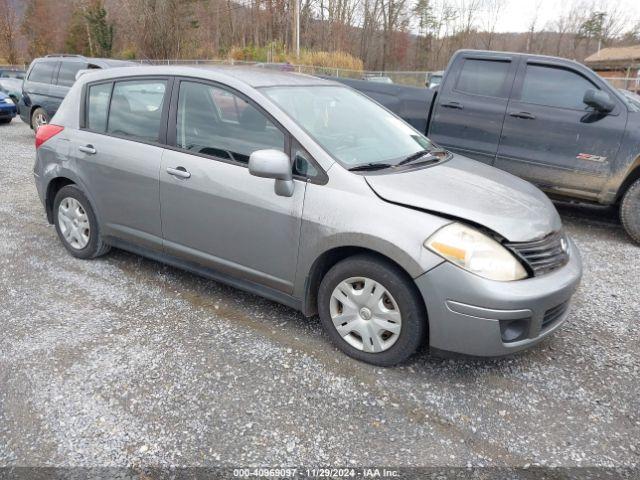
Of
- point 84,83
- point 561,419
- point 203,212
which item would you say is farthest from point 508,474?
point 84,83

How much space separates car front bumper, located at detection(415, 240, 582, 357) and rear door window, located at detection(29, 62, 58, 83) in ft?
37.3

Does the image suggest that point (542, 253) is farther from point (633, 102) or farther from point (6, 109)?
point (6, 109)

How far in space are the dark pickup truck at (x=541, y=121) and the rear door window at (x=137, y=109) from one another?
11.4ft

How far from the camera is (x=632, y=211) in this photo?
5203 mm

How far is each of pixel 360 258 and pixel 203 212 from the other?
1214 millimetres

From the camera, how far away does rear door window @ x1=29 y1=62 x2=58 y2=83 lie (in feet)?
36.2

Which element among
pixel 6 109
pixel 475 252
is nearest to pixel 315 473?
pixel 475 252

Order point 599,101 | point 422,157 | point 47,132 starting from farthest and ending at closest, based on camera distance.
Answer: point 599,101 → point 47,132 → point 422,157

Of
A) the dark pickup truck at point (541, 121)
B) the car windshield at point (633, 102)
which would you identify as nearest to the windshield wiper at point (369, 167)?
the dark pickup truck at point (541, 121)

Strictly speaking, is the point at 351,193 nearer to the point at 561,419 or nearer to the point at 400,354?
the point at 400,354

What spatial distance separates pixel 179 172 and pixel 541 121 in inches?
164

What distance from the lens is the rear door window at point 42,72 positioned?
11023 mm

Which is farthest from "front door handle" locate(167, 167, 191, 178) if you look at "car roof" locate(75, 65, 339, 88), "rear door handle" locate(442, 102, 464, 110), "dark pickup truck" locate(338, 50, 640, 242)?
"rear door handle" locate(442, 102, 464, 110)

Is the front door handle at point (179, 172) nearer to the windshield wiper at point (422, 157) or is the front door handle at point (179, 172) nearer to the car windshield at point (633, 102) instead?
the windshield wiper at point (422, 157)
